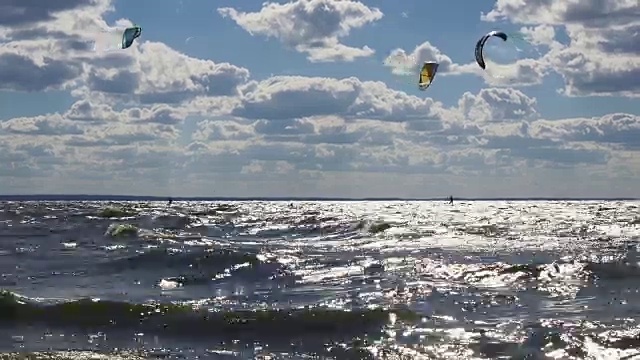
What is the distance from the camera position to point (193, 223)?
61.6 m

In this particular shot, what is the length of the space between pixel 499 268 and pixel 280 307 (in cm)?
850

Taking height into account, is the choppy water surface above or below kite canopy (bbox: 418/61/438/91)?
below

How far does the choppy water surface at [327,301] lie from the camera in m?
14.5

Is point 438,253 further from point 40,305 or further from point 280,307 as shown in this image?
point 40,305

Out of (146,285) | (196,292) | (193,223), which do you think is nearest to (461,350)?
(196,292)

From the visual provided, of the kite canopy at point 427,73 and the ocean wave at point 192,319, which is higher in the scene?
the kite canopy at point 427,73

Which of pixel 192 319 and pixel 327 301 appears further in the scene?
pixel 327 301

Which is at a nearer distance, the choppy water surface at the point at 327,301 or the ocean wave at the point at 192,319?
the choppy water surface at the point at 327,301

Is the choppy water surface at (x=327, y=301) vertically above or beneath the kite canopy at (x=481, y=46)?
beneath

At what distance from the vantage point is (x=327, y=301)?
19.3m

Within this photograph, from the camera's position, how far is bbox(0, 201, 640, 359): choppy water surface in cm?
1452

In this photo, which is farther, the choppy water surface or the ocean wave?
the ocean wave

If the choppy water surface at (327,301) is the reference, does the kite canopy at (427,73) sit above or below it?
above

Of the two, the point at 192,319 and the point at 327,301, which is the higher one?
the point at 327,301
